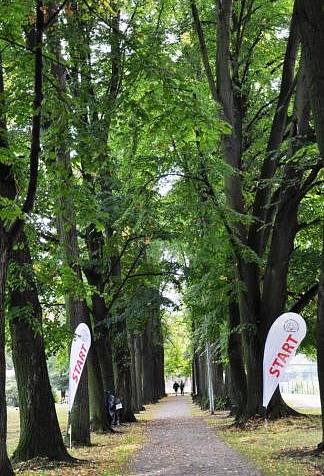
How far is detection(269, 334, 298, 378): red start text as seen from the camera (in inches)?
544

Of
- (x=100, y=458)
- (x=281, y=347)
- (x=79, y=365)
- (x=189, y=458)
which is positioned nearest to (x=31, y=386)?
(x=79, y=365)

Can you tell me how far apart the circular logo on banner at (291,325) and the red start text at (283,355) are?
146 millimetres

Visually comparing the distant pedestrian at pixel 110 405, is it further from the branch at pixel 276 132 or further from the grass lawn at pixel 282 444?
the branch at pixel 276 132

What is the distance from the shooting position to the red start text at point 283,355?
1383 centimetres

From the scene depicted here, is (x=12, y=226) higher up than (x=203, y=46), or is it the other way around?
(x=203, y=46)

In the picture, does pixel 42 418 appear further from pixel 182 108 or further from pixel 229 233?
pixel 229 233

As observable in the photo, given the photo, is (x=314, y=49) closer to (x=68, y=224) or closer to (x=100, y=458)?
(x=68, y=224)

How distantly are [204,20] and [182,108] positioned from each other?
12899 millimetres

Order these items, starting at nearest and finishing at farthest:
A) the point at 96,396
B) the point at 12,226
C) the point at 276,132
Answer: the point at 12,226, the point at 276,132, the point at 96,396

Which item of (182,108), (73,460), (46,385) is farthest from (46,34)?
(73,460)

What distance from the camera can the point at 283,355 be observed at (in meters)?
13.9

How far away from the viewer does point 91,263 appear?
63.8ft

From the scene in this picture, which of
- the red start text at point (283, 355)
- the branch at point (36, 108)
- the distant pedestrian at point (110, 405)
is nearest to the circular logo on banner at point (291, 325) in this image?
the red start text at point (283, 355)

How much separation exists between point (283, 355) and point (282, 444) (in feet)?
8.27
